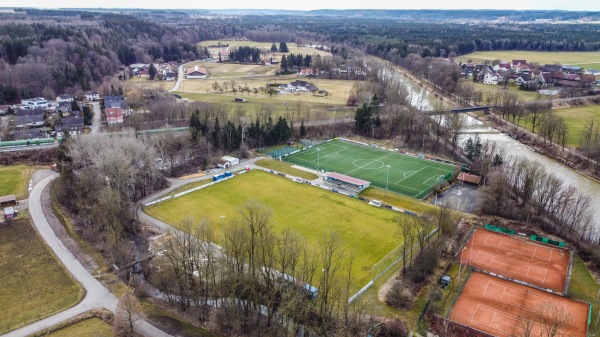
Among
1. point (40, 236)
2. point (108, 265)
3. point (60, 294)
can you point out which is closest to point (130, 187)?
point (40, 236)

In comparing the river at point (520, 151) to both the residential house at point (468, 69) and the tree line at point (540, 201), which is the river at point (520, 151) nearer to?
the tree line at point (540, 201)

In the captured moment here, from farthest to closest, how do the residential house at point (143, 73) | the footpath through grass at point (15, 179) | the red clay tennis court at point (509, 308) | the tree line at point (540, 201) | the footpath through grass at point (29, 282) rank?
the residential house at point (143, 73) → the footpath through grass at point (15, 179) → the tree line at point (540, 201) → the footpath through grass at point (29, 282) → the red clay tennis court at point (509, 308)

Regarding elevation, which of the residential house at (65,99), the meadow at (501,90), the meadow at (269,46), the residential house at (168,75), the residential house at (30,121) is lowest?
the meadow at (501,90)

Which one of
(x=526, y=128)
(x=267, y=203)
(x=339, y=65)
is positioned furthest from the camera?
(x=339, y=65)

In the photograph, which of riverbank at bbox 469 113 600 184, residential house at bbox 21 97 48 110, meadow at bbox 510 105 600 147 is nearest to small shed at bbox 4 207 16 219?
residential house at bbox 21 97 48 110

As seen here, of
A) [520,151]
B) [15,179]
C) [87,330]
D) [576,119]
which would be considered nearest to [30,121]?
[15,179]

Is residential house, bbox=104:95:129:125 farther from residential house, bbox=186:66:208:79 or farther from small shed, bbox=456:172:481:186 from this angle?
small shed, bbox=456:172:481:186

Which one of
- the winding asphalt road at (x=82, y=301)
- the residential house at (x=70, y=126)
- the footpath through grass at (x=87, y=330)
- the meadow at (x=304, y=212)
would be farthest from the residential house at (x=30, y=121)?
the footpath through grass at (x=87, y=330)

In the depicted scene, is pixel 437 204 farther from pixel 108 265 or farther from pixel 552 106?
pixel 552 106
